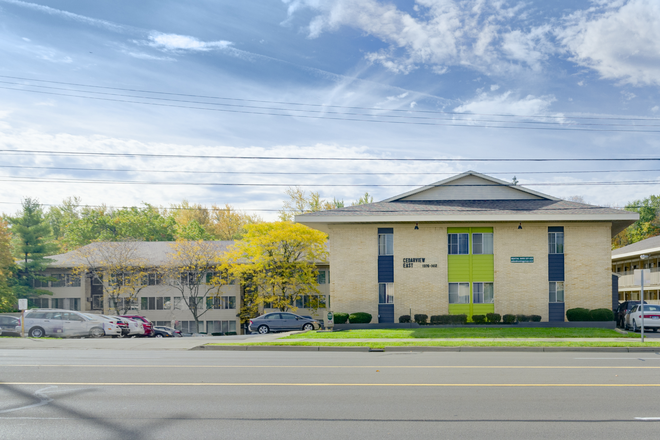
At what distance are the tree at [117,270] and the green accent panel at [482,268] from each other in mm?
29472

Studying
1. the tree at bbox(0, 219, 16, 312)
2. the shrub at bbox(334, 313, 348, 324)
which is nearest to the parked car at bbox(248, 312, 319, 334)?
the shrub at bbox(334, 313, 348, 324)

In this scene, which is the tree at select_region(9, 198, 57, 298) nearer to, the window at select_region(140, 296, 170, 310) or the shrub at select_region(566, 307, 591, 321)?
the window at select_region(140, 296, 170, 310)

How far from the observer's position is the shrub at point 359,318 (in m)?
30.8

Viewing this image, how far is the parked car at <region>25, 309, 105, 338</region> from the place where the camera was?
88.8 ft

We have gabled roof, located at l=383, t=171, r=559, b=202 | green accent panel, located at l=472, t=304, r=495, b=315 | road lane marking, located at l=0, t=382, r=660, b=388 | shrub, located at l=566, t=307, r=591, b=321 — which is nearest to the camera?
road lane marking, located at l=0, t=382, r=660, b=388

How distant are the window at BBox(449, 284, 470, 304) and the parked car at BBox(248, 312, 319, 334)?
29.0 feet

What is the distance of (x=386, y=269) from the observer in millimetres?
32312

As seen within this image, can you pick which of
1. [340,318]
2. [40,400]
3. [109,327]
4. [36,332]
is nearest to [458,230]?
[340,318]

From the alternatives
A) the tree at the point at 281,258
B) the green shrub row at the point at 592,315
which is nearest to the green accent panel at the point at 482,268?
the green shrub row at the point at 592,315

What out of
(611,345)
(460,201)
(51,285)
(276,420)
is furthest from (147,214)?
(276,420)

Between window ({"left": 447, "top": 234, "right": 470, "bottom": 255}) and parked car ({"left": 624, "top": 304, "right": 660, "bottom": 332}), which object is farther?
window ({"left": 447, "top": 234, "right": 470, "bottom": 255})

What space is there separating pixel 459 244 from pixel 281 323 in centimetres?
1225

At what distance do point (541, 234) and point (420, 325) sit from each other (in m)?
9.64

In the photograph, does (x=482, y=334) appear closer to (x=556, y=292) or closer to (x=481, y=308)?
(x=481, y=308)
